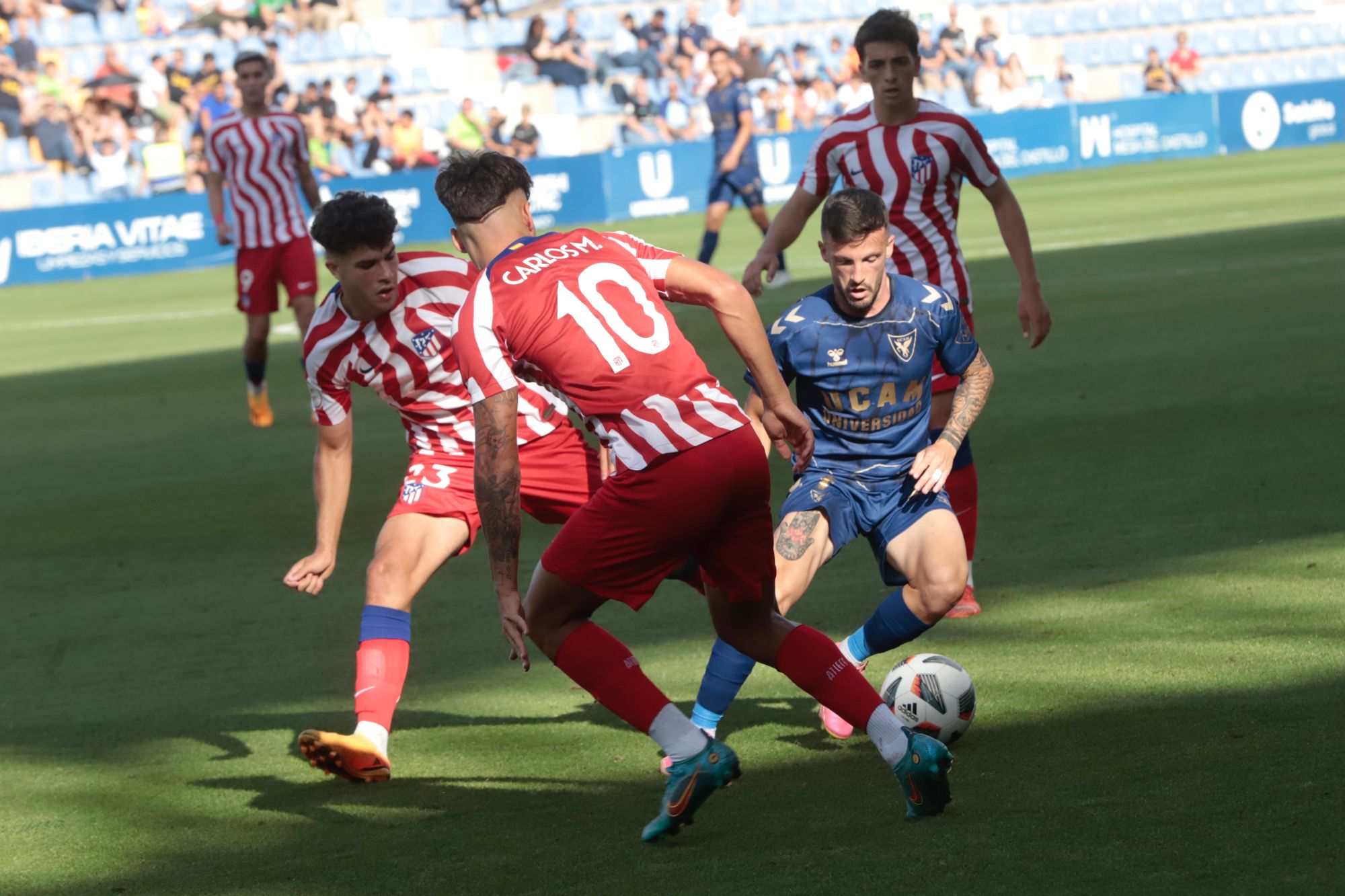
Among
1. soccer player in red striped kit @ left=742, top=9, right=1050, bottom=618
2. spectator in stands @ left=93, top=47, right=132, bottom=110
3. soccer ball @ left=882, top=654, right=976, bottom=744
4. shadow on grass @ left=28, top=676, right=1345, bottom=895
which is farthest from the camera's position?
spectator in stands @ left=93, top=47, right=132, bottom=110

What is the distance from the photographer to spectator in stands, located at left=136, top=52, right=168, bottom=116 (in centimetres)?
3000

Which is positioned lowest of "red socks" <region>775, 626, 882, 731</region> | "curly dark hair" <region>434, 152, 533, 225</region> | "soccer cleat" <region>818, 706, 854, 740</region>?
"soccer cleat" <region>818, 706, 854, 740</region>

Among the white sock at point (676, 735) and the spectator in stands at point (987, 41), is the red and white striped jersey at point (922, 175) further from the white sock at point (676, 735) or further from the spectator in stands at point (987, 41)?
the spectator in stands at point (987, 41)

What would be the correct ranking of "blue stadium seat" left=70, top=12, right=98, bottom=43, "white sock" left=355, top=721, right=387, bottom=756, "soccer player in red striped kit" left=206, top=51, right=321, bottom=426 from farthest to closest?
"blue stadium seat" left=70, top=12, right=98, bottom=43 → "soccer player in red striped kit" left=206, top=51, right=321, bottom=426 → "white sock" left=355, top=721, right=387, bottom=756

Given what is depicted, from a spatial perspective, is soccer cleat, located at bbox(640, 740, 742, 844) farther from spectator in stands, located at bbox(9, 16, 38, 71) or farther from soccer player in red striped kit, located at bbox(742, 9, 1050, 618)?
spectator in stands, located at bbox(9, 16, 38, 71)

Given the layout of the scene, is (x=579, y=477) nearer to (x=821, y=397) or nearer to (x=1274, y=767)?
(x=821, y=397)

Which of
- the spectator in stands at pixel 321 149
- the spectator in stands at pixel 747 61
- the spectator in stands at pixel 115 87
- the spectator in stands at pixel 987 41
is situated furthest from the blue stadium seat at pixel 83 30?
the spectator in stands at pixel 987 41

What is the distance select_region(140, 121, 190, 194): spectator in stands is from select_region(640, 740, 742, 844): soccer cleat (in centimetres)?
2547

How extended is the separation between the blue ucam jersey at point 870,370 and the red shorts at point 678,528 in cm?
107

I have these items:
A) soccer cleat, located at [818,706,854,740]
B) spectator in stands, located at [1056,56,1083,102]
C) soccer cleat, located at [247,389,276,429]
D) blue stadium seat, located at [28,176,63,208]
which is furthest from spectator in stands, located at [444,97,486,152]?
soccer cleat, located at [818,706,854,740]

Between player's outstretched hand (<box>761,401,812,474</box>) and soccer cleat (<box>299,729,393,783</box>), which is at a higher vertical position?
player's outstretched hand (<box>761,401,812,474</box>)

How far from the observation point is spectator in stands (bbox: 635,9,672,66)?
114ft

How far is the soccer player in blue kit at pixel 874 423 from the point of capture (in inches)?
199

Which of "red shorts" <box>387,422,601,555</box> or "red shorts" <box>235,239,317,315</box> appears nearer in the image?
"red shorts" <box>387,422,601,555</box>
